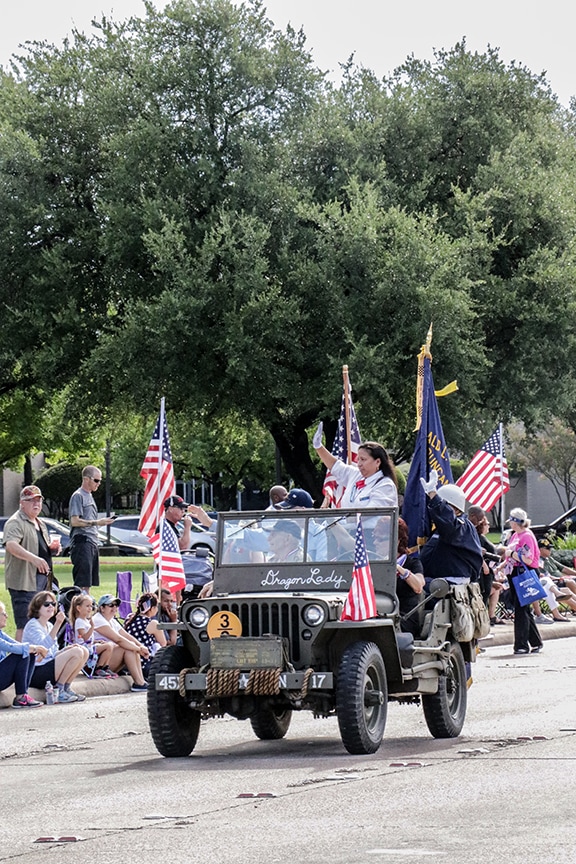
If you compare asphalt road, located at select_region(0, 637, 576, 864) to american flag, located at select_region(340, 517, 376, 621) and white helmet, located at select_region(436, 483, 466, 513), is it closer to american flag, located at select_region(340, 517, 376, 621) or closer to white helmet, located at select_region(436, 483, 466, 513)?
american flag, located at select_region(340, 517, 376, 621)

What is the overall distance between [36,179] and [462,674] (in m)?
23.1

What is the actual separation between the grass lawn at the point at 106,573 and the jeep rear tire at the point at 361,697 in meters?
11.4

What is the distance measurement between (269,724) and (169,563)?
489 centimetres

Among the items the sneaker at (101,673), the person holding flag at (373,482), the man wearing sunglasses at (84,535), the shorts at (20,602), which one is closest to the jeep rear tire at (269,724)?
the person holding flag at (373,482)

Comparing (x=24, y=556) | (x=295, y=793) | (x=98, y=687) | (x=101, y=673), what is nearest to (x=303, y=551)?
(x=295, y=793)

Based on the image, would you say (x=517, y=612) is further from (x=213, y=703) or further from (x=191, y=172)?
(x=191, y=172)

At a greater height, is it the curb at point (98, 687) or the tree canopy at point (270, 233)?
the tree canopy at point (270, 233)

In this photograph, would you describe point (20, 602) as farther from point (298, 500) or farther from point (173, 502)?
point (298, 500)

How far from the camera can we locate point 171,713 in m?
10.9

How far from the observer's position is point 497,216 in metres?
33.6

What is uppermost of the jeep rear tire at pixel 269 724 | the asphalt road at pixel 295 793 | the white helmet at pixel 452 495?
the white helmet at pixel 452 495

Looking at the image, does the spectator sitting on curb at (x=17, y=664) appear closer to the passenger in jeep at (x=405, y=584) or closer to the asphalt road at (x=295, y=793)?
the asphalt road at (x=295, y=793)

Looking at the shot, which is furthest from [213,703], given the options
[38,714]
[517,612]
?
[517,612]

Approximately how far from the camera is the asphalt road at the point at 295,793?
7191 millimetres
